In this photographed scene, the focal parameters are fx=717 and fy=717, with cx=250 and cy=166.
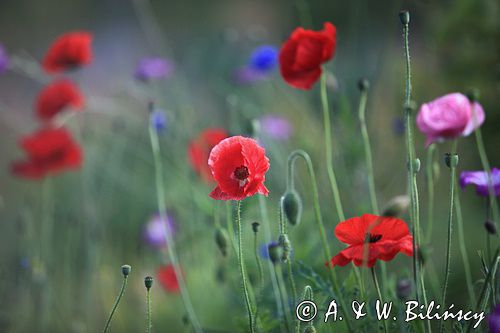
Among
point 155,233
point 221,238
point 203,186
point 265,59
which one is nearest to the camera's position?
point 221,238

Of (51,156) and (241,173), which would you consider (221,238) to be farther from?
(51,156)

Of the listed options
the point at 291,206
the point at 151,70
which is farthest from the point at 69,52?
the point at 291,206

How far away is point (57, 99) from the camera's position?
1750 mm

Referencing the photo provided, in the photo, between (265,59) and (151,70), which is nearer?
(265,59)

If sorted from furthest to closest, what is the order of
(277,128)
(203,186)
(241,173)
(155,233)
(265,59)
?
1. (277,128)
2. (203,186)
3. (155,233)
4. (265,59)
5. (241,173)

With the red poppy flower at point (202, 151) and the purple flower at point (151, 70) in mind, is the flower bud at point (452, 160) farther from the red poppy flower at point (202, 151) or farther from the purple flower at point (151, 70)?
the purple flower at point (151, 70)

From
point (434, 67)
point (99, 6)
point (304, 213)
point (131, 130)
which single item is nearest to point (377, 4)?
point (99, 6)

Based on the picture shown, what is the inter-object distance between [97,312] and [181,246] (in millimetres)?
300

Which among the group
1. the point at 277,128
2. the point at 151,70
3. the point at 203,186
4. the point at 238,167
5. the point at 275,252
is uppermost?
the point at 151,70

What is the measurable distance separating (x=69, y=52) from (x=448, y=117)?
3.38ft

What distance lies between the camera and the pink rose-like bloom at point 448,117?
2.94 ft

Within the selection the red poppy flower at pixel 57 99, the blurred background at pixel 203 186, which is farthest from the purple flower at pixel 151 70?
the red poppy flower at pixel 57 99

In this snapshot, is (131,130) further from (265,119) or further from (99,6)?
(99,6)

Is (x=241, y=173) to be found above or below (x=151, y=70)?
below
